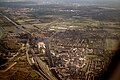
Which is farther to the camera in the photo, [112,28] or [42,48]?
[112,28]

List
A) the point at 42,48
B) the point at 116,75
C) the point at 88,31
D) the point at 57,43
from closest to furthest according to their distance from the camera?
the point at 116,75 < the point at 42,48 < the point at 57,43 < the point at 88,31

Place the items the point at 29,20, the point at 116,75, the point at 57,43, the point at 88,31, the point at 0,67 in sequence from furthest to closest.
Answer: the point at 29,20 → the point at 88,31 → the point at 57,43 → the point at 0,67 → the point at 116,75

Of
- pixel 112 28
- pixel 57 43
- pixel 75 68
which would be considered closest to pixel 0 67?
pixel 75 68

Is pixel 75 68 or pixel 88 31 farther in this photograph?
pixel 88 31

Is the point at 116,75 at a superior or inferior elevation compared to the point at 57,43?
superior

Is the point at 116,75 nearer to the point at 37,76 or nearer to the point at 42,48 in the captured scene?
the point at 37,76

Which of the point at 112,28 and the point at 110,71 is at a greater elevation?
the point at 110,71

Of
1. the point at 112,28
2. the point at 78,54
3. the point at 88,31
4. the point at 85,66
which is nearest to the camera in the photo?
the point at 85,66

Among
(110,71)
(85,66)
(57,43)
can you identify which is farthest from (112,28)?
(110,71)

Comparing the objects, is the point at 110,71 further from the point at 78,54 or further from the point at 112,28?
the point at 112,28
